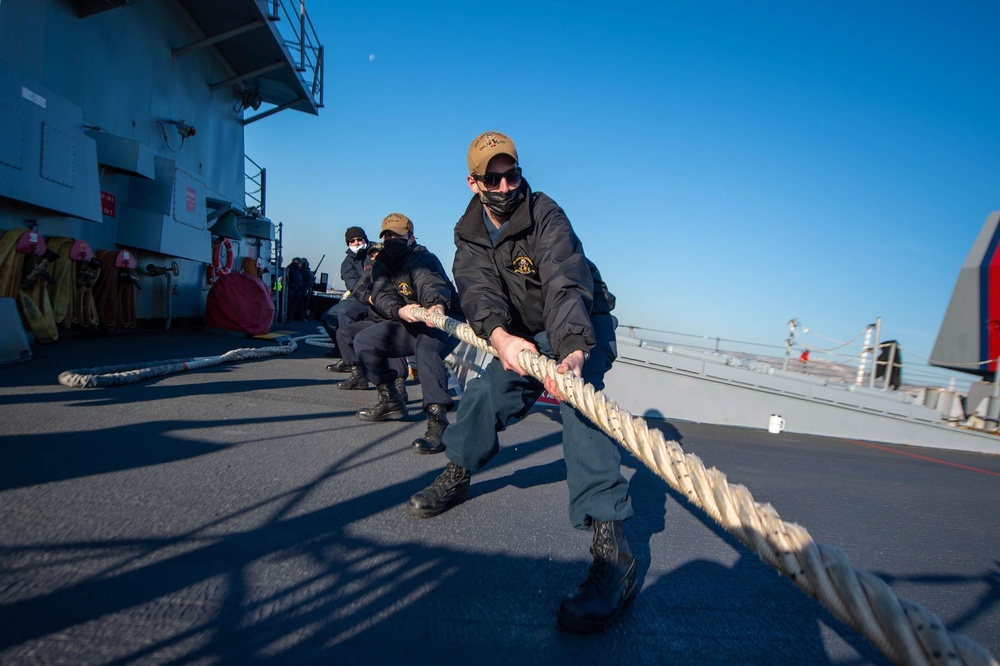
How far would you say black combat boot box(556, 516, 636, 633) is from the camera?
1.40 meters

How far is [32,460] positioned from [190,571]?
129cm

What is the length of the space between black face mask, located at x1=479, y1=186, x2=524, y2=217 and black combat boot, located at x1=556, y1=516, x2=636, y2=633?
114 centimetres

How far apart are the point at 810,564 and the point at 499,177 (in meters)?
1.53

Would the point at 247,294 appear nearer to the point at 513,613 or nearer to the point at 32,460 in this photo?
the point at 32,460

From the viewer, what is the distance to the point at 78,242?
5852 millimetres

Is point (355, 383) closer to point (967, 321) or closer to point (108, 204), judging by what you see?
point (108, 204)

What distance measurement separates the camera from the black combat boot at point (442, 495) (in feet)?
6.76

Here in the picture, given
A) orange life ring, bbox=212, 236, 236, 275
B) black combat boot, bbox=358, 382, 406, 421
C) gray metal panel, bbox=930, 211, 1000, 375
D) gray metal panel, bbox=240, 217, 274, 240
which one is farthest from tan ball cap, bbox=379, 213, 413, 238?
gray metal panel, bbox=240, 217, 274, 240

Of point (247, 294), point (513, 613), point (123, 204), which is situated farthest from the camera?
point (247, 294)

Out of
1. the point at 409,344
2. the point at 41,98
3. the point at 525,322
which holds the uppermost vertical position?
the point at 41,98

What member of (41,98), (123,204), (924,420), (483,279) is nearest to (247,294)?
(123,204)

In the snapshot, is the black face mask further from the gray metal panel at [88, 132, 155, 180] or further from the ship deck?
the gray metal panel at [88, 132, 155, 180]

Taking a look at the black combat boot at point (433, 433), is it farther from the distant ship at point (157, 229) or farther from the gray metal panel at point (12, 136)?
the gray metal panel at point (12, 136)

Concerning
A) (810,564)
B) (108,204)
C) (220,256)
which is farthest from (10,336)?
(220,256)
